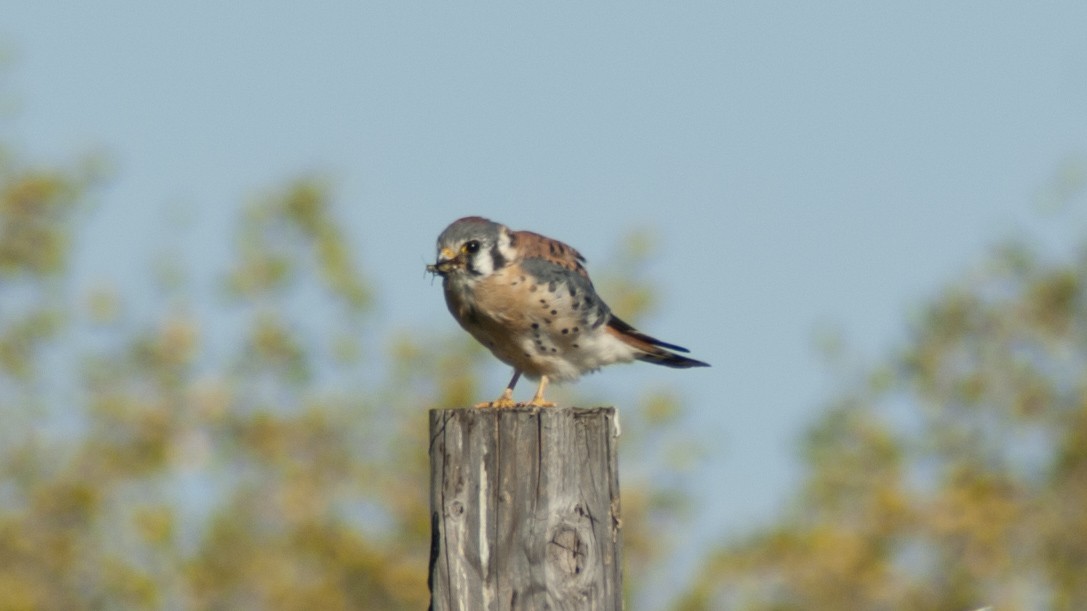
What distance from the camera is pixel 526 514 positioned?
147 inches

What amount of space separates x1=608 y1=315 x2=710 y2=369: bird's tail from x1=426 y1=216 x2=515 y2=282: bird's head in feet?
2.70

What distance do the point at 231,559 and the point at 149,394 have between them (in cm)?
155

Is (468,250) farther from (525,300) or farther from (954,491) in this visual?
(954,491)

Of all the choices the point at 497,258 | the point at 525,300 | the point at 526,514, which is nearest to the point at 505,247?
the point at 497,258

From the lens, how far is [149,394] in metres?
14.2

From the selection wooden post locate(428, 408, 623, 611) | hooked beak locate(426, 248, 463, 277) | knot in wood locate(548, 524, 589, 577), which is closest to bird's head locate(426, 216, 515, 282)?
hooked beak locate(426, 248, 463, 277)

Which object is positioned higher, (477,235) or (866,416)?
(866,416)

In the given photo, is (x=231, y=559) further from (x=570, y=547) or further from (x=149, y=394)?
(x=570, y=547)

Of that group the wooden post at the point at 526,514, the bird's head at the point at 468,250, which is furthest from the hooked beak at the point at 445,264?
the wooden post at the point at 526,514

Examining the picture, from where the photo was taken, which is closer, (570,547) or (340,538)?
(570,547)

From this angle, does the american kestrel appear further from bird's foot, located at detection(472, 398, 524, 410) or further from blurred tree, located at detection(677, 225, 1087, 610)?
blurred tree, located at detection(677, 225, 1087, 610)

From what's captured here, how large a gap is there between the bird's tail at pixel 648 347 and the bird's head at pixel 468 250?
82 centimetres

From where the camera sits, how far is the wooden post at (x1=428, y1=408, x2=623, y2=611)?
12.2ft

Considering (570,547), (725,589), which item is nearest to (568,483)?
(570,547)
